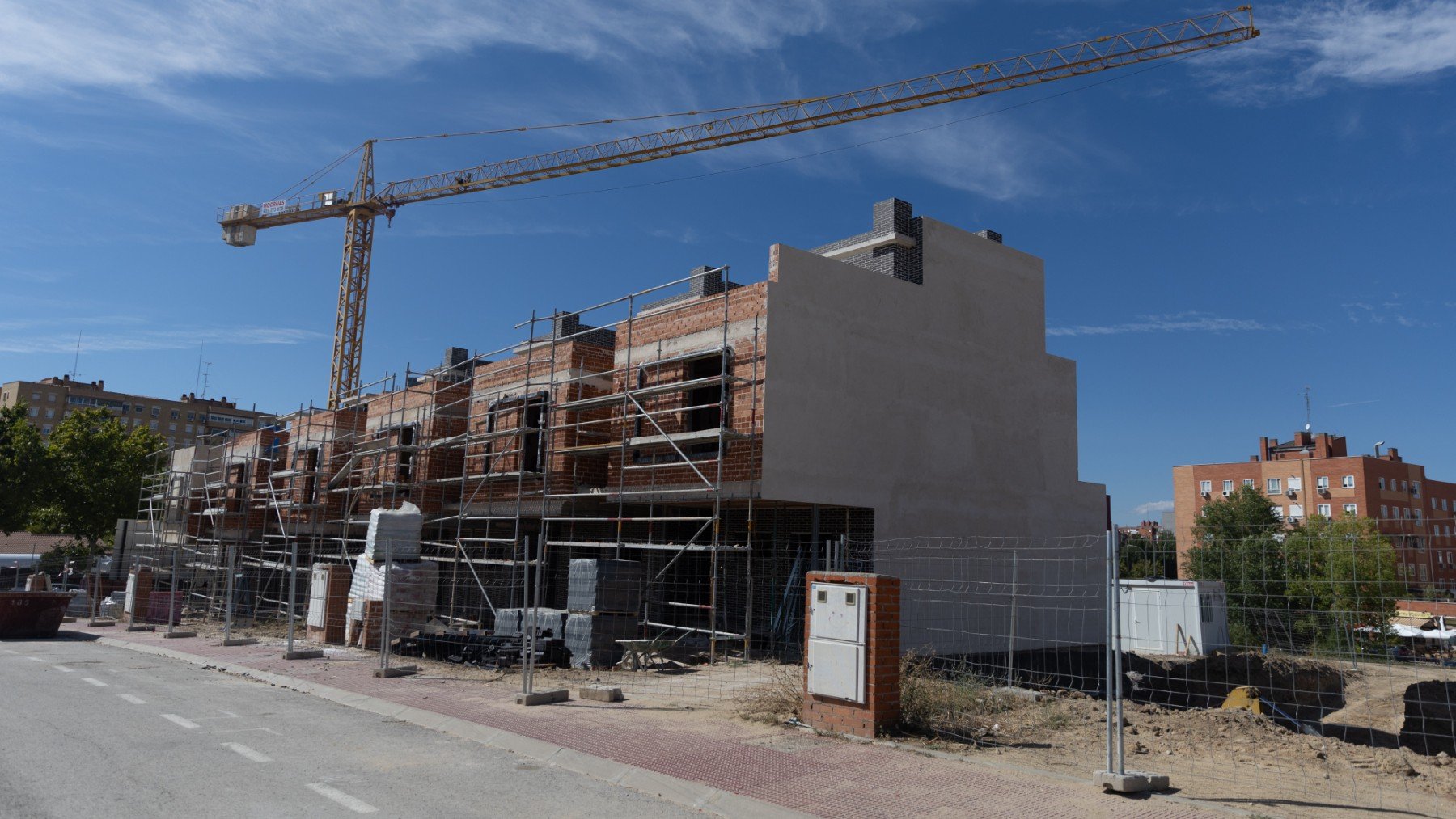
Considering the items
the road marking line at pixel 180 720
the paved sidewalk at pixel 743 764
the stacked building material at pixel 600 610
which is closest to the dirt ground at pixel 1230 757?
the paved sidewalk at pixel 743 764

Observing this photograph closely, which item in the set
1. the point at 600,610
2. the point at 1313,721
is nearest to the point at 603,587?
the point at 600,610

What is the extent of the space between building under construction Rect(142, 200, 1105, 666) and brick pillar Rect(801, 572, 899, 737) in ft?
21.3

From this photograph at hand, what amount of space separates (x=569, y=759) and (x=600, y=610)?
24.0 ft

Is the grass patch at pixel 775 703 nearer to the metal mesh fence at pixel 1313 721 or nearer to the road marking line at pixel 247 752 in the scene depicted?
the metal mesh fence at pixel 1313 721

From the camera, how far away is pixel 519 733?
9852 millimetres

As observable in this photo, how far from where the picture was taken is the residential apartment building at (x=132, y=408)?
112 m

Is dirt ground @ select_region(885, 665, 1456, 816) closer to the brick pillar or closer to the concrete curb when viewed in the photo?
the brick pillar

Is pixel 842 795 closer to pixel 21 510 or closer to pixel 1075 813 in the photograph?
pixel 1075 813

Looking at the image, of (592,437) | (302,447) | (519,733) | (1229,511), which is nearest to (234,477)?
(302,447)

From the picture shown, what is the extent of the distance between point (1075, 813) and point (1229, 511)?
61.6m

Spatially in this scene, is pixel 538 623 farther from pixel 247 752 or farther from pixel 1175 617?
pixel 1175 617

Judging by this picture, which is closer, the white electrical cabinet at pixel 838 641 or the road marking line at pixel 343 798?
the road marking line at pixel 343 798

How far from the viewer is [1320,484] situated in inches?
3150

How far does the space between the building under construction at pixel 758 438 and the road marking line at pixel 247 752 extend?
7862 millimetres
